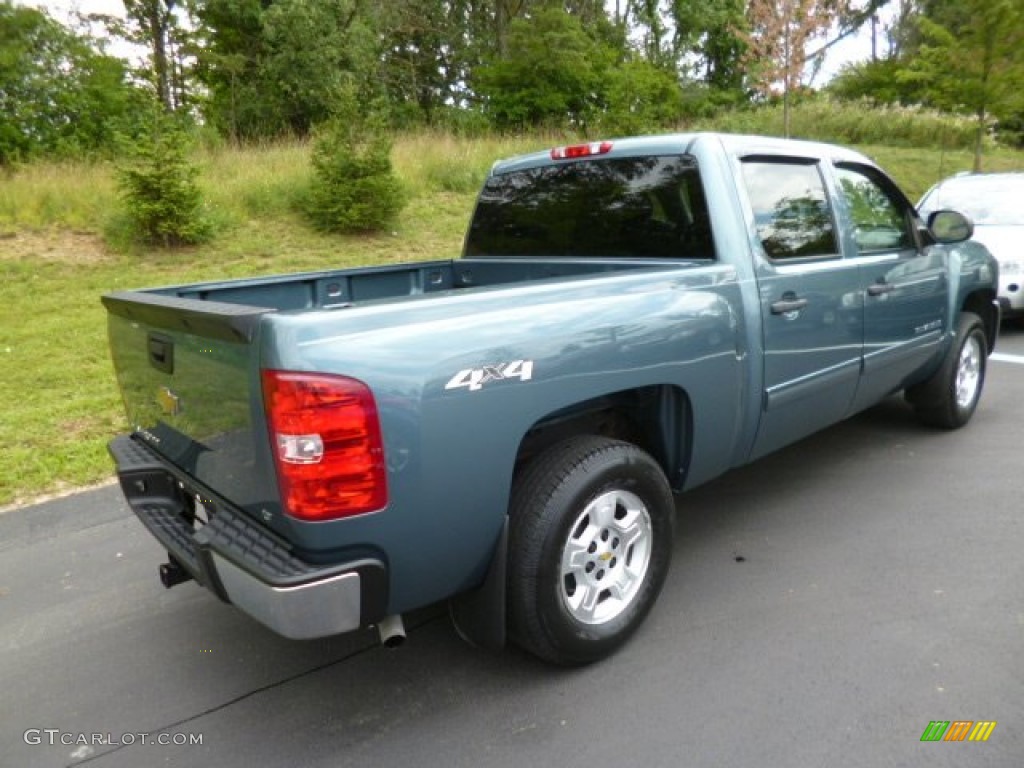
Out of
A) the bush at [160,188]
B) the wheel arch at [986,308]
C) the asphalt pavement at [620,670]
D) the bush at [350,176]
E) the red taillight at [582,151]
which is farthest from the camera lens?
the bush at [350,176]

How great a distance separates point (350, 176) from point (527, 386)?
10.0 meters

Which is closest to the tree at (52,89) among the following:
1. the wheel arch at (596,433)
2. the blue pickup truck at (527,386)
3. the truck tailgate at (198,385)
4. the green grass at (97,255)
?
the green grass at (97,255)

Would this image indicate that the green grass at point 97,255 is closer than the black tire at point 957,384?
No

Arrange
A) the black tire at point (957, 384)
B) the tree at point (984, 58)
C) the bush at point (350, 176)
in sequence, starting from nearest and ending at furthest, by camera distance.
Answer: the black tire at point (957, 384)
the bush at point (350, 176)
the tree at point (984, 58)

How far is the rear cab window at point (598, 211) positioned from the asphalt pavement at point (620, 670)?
1.48 m

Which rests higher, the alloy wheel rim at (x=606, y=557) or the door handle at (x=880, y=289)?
the door handle at (x=880, y=289)

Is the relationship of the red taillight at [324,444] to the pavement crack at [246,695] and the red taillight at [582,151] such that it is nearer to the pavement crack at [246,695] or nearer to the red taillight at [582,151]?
the pavement crack at [246,695]

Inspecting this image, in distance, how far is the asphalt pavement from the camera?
2307 millimetres

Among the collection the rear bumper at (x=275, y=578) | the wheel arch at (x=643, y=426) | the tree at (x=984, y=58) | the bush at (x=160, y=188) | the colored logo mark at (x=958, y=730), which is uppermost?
the tree at (x=984, y=58)

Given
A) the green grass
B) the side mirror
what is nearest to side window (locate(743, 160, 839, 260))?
the side mirror

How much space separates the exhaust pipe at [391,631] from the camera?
2.20 meters

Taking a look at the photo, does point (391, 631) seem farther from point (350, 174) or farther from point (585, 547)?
point (350, 174)

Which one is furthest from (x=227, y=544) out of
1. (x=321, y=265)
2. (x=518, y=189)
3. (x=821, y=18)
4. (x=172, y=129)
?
(x=821, y=18)

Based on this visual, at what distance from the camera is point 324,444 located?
1.97m
